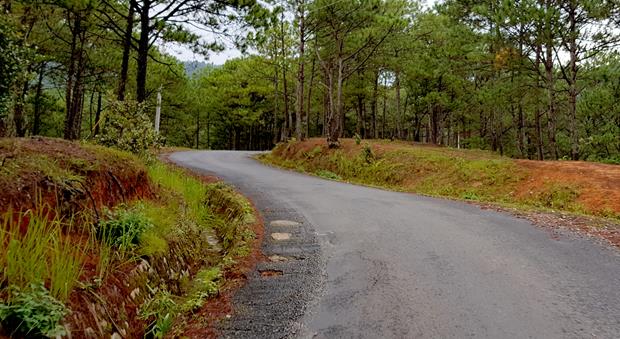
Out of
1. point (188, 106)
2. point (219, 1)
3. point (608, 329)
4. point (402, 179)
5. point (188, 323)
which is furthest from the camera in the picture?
point (188, 106)

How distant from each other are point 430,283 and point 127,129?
757 cm

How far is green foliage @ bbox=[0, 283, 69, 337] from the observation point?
2418 mm

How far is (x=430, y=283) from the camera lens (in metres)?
4.29

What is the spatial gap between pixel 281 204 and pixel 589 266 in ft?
18.6

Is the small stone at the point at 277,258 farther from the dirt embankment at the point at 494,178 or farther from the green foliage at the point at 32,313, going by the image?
the dirt embankment at the point at 494,178

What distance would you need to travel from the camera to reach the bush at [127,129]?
8938 millimetres

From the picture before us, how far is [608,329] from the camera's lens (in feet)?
10.9

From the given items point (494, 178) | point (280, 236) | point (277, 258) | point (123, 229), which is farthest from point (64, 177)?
point (494, 178)

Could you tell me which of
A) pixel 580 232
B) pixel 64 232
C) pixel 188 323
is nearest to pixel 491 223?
pixel 580 232

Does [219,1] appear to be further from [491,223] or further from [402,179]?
[491,223]

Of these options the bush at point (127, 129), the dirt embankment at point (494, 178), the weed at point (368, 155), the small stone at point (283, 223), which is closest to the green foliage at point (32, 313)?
the small stone at point (283, 223)

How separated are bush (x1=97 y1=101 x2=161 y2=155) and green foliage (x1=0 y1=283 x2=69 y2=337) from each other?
22.3 ft

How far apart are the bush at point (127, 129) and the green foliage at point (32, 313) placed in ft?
22.3

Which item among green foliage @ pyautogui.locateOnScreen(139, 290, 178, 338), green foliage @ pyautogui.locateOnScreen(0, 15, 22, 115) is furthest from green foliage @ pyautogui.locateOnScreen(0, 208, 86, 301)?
green foliage @ pyautogui.locateOnScreen(0, 15, 22, 115)
